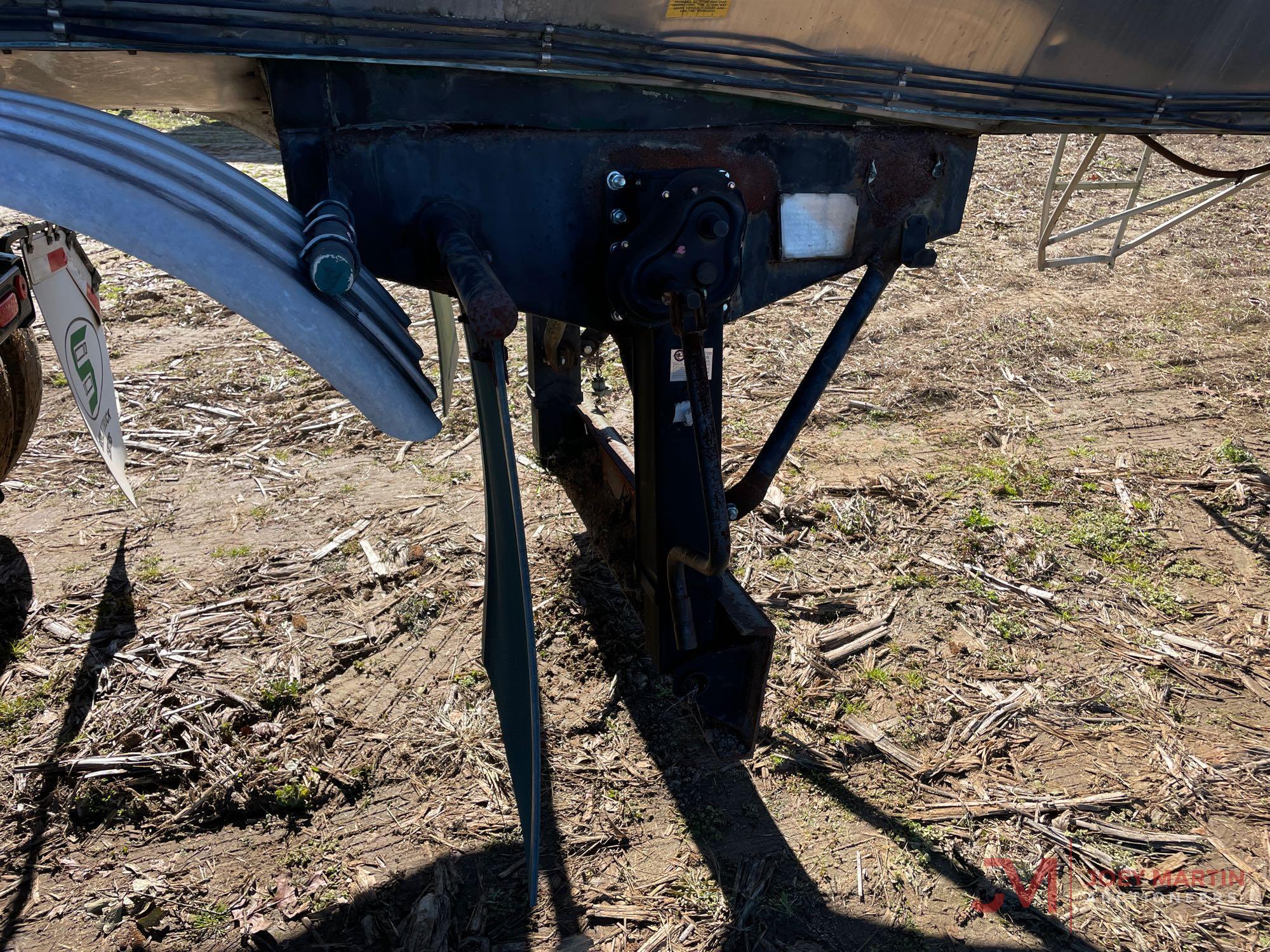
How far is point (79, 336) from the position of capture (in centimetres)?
396

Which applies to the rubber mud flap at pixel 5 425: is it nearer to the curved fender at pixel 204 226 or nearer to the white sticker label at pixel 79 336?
the white sticker label at pixel 79 336

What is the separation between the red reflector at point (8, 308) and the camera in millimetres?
3515

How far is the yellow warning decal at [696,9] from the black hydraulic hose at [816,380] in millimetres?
875

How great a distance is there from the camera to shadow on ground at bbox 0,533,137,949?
9.52ft

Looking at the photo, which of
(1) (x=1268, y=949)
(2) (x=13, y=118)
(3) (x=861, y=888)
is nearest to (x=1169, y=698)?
(1) (x=1268, y=949)

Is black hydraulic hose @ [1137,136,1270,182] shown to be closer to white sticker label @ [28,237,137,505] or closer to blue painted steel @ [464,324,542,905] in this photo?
blue painted steel @ [464,324,542,905]

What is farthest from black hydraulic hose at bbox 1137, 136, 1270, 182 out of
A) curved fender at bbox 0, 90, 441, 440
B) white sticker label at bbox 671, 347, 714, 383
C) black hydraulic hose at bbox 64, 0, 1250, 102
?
curved fender at bbox 0, 90, 441, 440

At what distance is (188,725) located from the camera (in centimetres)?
338

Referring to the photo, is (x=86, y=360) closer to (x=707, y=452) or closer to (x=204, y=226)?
(x=204, y=226)

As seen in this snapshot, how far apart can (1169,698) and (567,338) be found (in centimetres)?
281

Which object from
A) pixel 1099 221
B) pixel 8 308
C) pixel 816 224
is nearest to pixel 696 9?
pixel 816 224

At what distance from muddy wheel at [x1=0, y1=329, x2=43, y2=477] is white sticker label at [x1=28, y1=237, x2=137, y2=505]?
0.64ft

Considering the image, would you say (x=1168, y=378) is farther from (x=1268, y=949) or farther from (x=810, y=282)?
(x=810, y=282)

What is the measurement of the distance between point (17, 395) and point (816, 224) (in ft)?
11.5
